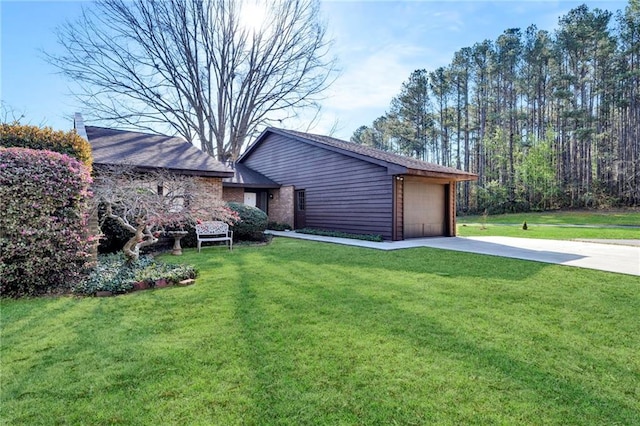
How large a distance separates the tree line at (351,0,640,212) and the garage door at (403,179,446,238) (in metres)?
17.9

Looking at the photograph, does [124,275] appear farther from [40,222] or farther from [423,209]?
[423,209]

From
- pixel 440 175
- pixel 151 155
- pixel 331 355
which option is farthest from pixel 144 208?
pixel 440 175

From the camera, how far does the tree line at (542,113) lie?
77.3 ft

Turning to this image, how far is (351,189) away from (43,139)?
8714 millimetres

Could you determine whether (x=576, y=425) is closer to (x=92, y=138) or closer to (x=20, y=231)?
(x=20, y=231)

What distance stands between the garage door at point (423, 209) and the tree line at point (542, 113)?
17.9m

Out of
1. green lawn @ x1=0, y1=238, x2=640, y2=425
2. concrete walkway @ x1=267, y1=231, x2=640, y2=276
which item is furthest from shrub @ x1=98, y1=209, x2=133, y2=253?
concrete walkway @ x1=267, y1=231, x2=640, y2=276

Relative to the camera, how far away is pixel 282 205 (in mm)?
15539

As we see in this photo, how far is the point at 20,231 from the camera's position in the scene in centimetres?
438

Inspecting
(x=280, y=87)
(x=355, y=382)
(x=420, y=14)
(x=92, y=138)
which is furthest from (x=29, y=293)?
(x=280, y=87)

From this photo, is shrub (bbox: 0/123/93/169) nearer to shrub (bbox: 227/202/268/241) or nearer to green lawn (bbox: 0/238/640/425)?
green lawn (bbox: 0/238/640/425)

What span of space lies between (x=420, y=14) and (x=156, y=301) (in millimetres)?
10579

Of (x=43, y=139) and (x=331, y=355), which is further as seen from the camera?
(x=43, y=139)

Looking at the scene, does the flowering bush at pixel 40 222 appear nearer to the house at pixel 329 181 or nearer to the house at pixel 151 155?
the house at pixel 151 155
